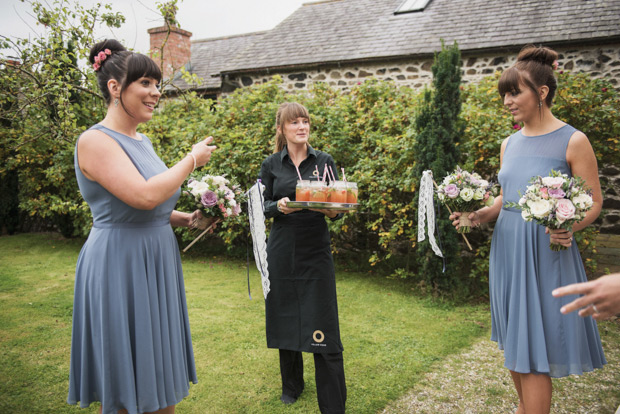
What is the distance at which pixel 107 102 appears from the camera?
7.38 feet

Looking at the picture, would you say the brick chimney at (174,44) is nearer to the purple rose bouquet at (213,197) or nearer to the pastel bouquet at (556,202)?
the purple rose bouquet at (213,197)

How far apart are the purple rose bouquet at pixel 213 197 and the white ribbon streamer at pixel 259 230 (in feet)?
0.90

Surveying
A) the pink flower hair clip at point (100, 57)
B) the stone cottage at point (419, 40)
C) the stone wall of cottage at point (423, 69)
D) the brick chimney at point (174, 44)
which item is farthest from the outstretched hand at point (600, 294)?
the brick chimney at point (174, 44)

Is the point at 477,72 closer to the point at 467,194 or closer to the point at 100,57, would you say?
the point at 467,194

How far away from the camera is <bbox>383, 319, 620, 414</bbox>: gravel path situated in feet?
11.1

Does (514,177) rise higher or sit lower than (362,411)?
higher

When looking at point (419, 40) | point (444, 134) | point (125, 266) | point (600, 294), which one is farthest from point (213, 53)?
point (600, 294)

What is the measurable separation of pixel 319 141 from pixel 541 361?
17.7ft

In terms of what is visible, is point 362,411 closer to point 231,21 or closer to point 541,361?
point 541,361

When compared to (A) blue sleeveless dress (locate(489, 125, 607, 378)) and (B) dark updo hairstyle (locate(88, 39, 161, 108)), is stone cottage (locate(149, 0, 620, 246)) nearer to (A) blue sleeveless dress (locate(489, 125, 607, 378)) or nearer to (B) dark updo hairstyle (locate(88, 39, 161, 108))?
(A) blue sleeveless dress (locate(489, 125, 607, 378))

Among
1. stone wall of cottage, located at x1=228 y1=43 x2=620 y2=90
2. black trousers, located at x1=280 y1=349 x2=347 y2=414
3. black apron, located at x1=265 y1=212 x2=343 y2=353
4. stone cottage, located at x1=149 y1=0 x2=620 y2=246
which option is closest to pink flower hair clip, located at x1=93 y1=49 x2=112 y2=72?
black apron, located at x1=265 y1=212 x2=343 y2=353

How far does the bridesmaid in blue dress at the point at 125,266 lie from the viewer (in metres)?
2.01

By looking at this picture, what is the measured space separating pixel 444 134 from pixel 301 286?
3535 mm

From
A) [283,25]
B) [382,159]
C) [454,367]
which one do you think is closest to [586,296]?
[454,367]
